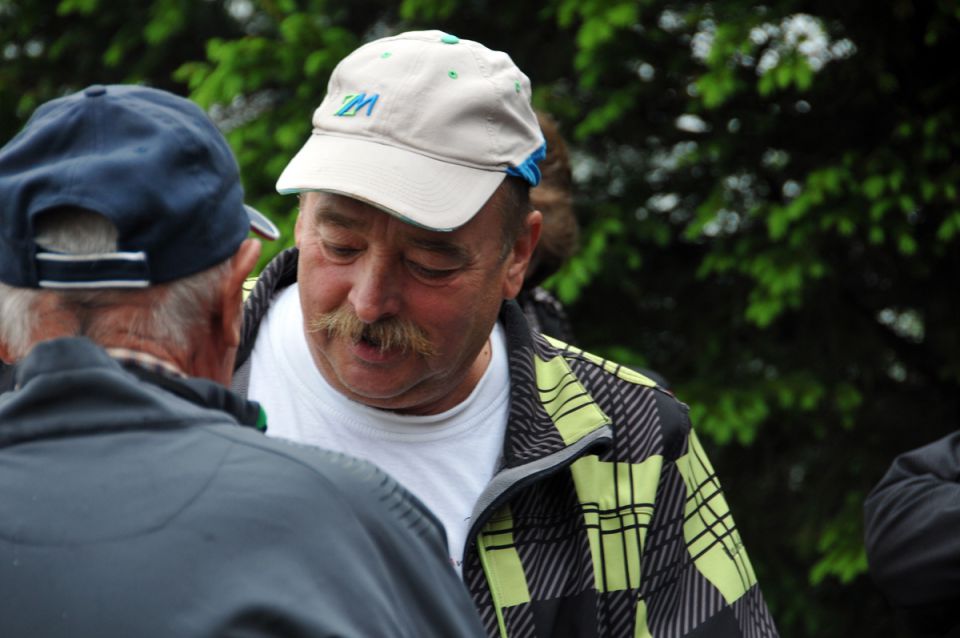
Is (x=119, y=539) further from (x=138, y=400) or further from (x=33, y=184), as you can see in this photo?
(x=33, y=184)

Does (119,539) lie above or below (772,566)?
above

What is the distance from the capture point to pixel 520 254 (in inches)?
102

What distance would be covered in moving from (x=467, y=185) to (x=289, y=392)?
51cm

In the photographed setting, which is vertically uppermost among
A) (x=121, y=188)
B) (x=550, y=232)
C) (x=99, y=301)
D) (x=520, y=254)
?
(x=121, y=188)

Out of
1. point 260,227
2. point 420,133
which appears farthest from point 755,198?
point 260,227

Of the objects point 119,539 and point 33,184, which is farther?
point 33,184

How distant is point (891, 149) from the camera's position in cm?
440

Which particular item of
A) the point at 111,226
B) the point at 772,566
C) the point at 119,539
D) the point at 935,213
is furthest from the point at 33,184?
the point at 772,566

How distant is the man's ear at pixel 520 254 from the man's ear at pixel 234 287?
1.04 m

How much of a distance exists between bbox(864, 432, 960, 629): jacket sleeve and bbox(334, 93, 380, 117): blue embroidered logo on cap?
1.51m

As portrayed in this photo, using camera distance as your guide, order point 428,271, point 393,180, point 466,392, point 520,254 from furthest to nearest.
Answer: point 520,254
point 466,392
point 428,271
point 393,180

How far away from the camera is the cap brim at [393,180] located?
7.24 ft

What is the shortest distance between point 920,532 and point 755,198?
7.55ft

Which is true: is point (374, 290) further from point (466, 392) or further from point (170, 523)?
point (170, 523)
